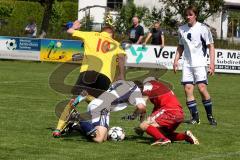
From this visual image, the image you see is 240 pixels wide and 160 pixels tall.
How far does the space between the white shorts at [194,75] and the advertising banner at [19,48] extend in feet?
60.8

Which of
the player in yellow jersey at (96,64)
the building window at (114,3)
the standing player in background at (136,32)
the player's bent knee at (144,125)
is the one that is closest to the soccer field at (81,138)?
the player's bent knee at (144,125)

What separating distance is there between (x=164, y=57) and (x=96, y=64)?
18.5 m

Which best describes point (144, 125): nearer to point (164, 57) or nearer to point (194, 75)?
point (194, 75)

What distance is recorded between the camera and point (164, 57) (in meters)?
29.5

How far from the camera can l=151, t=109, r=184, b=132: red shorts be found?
34.7 feet

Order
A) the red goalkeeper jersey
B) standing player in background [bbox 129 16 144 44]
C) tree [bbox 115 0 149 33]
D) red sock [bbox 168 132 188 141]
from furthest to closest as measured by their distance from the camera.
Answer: tree [bbox 115 0 149 33] → standing player in background [bbox 129 16 144 44] → red sock [bbox 168 132 188 141] → the red goalkeeper jersey

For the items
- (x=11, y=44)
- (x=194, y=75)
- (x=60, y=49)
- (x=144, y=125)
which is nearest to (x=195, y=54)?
(x=194, y=75)

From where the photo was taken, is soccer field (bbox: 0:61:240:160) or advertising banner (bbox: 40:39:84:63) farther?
advertising banner (bbox: 40:39:84:63)

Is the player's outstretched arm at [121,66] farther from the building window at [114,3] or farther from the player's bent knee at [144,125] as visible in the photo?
the building window at [114,3]

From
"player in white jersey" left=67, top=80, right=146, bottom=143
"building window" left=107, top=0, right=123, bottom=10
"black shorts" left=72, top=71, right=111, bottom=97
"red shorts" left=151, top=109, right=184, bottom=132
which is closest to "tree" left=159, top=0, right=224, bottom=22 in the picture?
"building window" left=107, top=0, right=123, bottom=10

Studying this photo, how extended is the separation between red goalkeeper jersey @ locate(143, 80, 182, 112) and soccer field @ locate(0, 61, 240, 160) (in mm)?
576

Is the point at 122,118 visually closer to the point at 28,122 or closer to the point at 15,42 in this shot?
the point at 28,122

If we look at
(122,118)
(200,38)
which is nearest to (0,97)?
(122,118)

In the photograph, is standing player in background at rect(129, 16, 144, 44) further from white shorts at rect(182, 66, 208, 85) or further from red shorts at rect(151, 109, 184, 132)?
red shorts at rect(151, 109, 184, 132)
